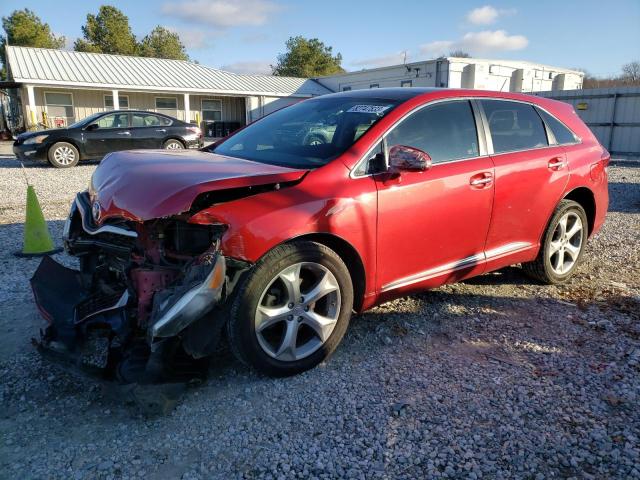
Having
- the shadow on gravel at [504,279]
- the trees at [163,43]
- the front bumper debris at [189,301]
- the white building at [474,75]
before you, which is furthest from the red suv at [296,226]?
the trees at [163,43]

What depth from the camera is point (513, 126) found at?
4.28 meters

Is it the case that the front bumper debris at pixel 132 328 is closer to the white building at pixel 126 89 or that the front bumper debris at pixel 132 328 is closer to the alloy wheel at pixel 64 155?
the alloy wheel at pixel 64 155

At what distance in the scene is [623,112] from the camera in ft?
59.9

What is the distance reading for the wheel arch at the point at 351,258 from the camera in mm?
3107

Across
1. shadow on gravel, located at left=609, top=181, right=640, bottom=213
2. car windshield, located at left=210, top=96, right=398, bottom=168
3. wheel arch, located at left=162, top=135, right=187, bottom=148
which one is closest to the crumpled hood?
car windshield, located at left=210, top=96, right=398, bottom=168

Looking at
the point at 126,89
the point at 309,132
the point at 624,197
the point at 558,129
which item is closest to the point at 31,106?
the point at 126,89

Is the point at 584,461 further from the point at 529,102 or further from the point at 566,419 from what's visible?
the point at 529,102

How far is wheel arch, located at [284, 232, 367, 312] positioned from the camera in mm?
3107

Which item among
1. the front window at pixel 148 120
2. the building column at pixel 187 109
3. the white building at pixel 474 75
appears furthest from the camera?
the building column at pixel 187 109

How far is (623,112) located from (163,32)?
190 ft

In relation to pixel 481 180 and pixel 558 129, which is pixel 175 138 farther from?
pixel 481 180

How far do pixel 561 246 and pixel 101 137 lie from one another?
12.3 metres

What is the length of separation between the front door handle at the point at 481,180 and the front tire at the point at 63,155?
12370 mm

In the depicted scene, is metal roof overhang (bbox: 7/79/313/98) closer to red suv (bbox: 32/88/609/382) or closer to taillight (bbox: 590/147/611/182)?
red suv (bbox: 32/88/609/382)
